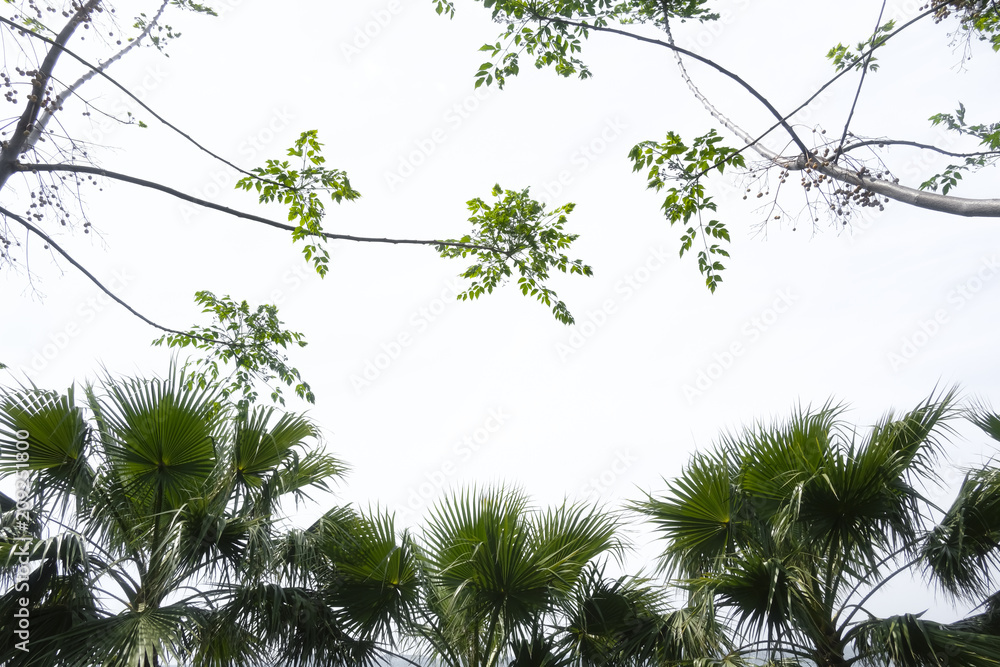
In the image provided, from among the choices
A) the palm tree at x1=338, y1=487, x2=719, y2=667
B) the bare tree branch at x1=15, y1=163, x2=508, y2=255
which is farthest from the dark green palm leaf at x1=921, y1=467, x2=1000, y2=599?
the bare tree branch at x1=15, y1=163, x2=508, y2=255

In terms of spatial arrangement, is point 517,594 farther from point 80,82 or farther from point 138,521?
point 80,82

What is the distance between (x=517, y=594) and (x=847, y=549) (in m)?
2.10

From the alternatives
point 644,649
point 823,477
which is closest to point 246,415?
point 644,649

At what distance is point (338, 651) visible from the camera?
470 cm

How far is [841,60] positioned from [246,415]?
470 centimetres

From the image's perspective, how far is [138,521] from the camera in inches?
187

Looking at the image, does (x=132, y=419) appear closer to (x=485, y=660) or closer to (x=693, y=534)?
(x=485, y=660)

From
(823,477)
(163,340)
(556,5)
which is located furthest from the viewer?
(163,340)

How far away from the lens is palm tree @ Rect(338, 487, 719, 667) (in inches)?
183
